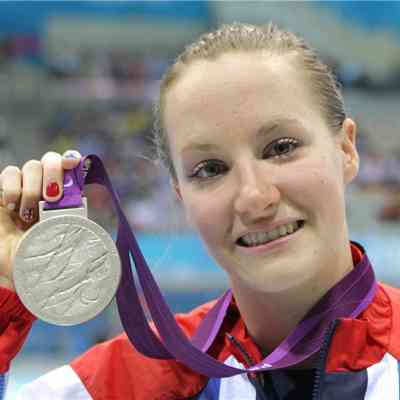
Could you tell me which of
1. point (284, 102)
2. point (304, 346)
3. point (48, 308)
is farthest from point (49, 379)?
point (284, 102)

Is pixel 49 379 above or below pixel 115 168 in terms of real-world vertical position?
above

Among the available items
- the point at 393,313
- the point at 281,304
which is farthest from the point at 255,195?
the point at 393,313

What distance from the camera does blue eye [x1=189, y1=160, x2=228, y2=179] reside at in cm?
123

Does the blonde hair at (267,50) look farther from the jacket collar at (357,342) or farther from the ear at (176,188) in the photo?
the jacket collar at (357,342)

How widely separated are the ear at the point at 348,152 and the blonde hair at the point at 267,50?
2 cm

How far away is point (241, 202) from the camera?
1.17 meters

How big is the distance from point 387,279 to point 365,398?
17.0ft

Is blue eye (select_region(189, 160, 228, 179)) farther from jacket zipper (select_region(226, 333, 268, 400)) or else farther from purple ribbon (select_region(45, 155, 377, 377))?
jacket zipper (select_region(226, 333, 268, 400))

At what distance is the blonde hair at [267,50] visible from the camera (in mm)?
1299

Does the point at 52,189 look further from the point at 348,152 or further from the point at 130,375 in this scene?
the point at 348,152

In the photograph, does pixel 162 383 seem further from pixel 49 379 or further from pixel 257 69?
pixel 257 69

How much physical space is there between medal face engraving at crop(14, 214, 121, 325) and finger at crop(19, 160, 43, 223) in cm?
9

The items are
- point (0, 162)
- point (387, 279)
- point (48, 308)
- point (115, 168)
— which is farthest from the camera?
point (115, 168)

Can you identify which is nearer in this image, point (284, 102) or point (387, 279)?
point (284, 102)
